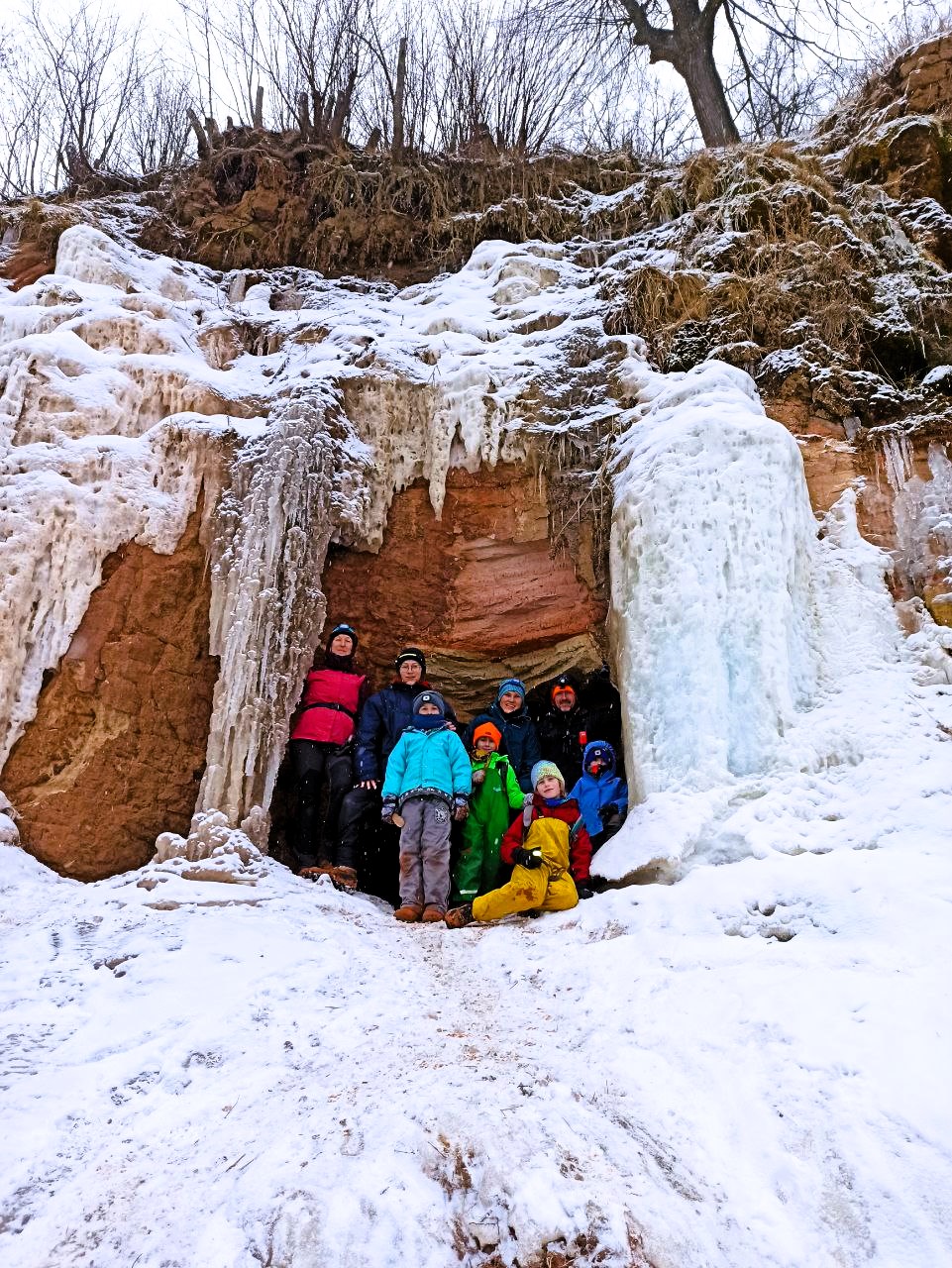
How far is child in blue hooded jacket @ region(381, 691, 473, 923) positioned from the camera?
5.71 meters

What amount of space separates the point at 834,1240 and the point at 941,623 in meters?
5.13

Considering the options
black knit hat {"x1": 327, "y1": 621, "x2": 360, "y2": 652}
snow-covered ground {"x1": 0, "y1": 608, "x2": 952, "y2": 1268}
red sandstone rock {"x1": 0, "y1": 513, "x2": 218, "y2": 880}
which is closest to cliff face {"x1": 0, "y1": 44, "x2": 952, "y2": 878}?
red sandstone rock {"x1": 0, "y1": 513, "x2": 218, "y2": 880}

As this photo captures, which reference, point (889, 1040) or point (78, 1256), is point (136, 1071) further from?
point (889, 1040)

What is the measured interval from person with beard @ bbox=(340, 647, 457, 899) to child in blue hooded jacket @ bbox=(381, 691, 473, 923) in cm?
30

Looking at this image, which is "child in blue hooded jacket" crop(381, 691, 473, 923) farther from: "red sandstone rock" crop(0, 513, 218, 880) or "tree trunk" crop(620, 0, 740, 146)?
"tree trunk" crop(620, 0, 740, 146)

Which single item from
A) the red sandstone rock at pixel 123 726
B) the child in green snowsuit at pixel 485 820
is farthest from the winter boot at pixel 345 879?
the red sandstone rock at pixel 123 726

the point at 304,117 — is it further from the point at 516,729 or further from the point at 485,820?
the point at 485,820

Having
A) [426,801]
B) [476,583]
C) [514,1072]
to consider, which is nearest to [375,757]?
[426,801]

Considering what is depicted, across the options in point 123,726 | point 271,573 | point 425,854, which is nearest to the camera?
point 425,854

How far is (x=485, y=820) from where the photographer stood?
6238 millimetres

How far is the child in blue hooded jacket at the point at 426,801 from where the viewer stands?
5707 mm

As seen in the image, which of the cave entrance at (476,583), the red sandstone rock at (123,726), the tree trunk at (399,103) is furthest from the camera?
the tree trunk at (399,103)

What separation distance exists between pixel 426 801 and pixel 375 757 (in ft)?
2.62

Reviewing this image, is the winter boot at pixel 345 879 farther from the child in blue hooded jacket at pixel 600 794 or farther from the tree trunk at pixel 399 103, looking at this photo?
the tree trunk at pixel 399 103
